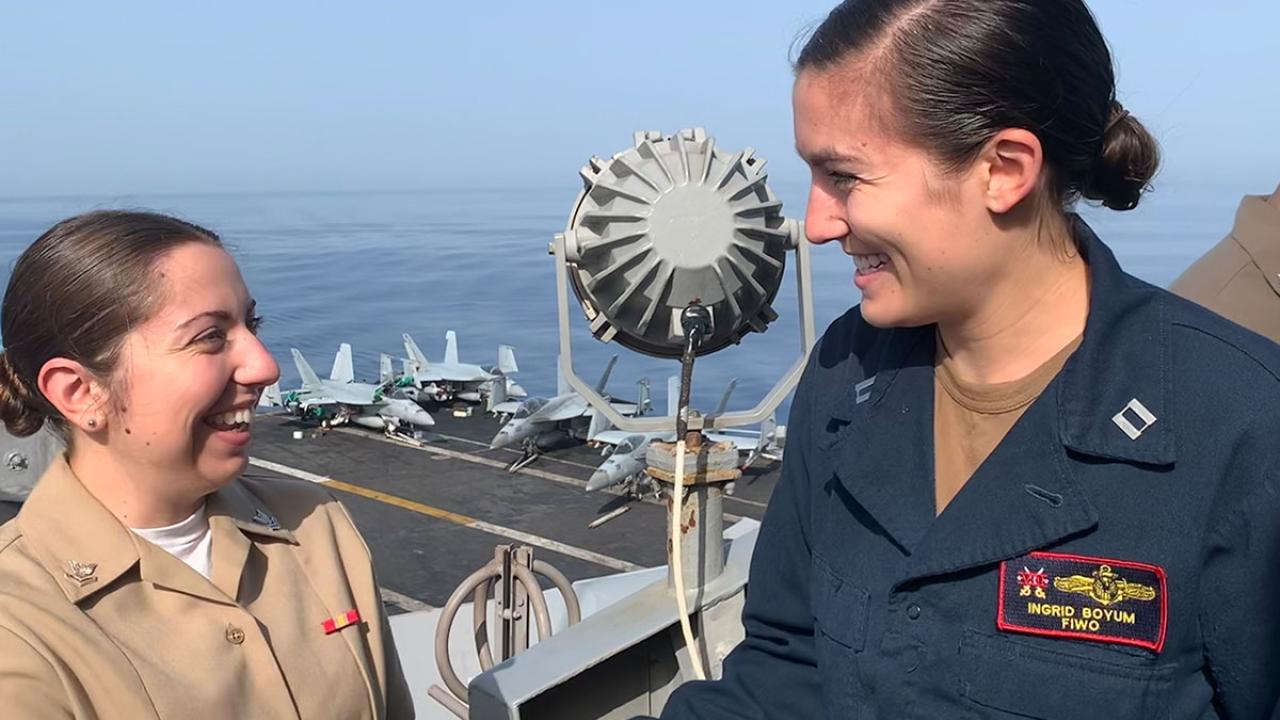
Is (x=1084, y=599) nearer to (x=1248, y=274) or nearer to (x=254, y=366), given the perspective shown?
(x=254, y=366)

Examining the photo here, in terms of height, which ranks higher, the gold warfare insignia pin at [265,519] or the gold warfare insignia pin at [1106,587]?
the gold warfare insignia pin at [1106,587]

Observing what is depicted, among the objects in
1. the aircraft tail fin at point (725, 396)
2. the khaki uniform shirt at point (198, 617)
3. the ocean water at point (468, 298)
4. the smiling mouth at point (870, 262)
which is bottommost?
the ocean water at point (468, 298)

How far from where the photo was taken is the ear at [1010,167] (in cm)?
139

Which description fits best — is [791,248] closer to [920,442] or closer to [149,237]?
[920,442]

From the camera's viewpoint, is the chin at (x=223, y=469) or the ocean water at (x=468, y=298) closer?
the chin at (x=223, y=469)

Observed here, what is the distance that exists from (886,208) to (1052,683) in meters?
0.68

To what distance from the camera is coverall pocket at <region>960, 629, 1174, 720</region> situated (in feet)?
4.34

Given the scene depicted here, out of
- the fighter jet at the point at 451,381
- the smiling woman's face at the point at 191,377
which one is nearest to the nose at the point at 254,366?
the smiling woman's face at the point at 191,377

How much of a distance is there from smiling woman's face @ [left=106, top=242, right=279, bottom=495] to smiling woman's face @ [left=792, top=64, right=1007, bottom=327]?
3.21ft

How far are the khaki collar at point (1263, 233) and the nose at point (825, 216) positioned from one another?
160 cm

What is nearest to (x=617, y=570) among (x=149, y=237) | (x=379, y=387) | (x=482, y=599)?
(x=379, y=387)

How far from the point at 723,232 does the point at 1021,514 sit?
5.27ft

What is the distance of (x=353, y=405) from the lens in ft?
66.9

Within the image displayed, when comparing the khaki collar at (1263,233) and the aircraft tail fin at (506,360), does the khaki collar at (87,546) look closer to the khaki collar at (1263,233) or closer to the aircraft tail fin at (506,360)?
the khaki collar at (1263,233)
